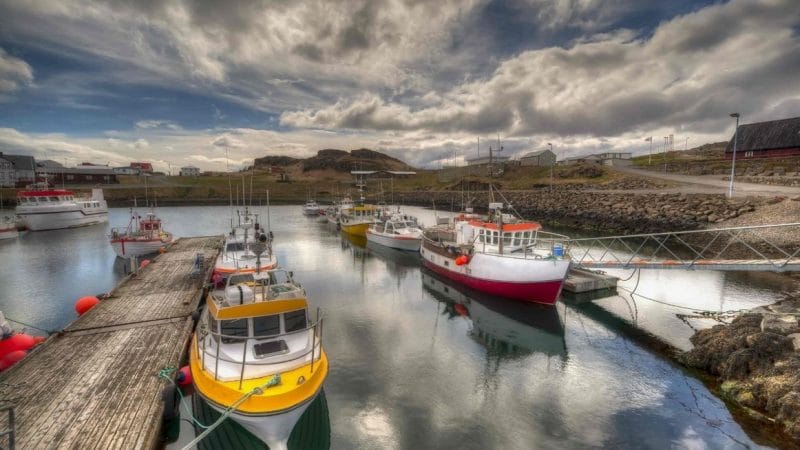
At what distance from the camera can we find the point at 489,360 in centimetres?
1677

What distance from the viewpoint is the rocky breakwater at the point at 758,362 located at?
37.1 ft

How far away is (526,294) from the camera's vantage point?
22375 mm

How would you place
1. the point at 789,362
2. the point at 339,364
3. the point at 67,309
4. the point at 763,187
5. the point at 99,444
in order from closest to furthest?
1. the point at 99,444
2. the point at 789,362
3. the point at 339,364
4. the point at 67,309
5. the point at 763,187

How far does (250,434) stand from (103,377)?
4.76 m

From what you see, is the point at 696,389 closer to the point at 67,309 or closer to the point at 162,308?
the point at 162,308

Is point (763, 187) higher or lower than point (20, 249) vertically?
higher

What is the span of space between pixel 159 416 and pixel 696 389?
17.3 meters

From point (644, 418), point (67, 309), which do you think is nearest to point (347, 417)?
point (644, 418)

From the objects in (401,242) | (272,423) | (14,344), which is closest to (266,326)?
(272,423)

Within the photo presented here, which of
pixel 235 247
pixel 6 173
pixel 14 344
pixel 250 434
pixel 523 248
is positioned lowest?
pixel 250 434

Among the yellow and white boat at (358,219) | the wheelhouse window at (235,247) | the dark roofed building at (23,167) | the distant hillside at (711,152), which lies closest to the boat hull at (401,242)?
the yellow and white boat at (358,219)

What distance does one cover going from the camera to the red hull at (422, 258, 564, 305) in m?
21.3

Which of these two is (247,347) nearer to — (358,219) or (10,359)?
(10,359)

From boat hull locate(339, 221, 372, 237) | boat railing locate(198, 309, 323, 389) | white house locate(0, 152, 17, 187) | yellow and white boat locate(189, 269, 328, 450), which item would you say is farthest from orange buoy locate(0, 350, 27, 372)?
white house locate(0, 152, 17, 187)
